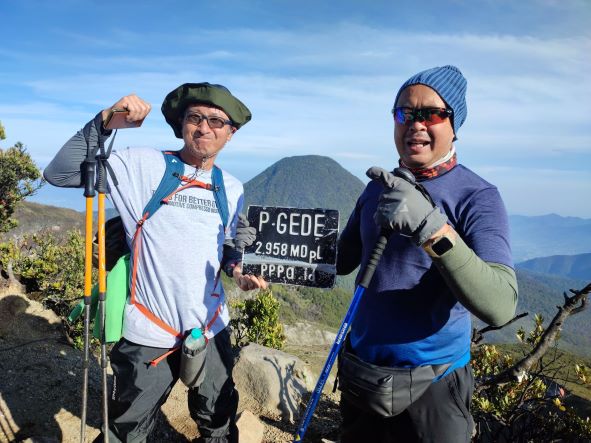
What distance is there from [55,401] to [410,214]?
253 inches

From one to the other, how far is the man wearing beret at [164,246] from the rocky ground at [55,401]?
254 cm

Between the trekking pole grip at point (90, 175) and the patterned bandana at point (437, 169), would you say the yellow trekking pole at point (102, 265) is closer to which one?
the trekking pole grip at point (90, 175)

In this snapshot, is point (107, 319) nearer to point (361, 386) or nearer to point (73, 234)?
point (361, 386)

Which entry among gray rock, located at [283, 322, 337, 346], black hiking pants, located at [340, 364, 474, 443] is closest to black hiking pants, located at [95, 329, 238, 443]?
black hiking pants, located at [340, 364, 474, 443]

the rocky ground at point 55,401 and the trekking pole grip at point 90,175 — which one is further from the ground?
the trekking pole grip at point 90,175

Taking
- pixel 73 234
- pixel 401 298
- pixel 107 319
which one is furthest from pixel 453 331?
pixel 73 234

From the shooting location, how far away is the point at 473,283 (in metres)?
2.20

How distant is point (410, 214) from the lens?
2266mm

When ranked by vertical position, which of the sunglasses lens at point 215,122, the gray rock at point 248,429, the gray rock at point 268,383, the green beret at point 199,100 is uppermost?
the green beret at point 199,100

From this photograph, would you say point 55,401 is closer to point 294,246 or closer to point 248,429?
point 248,429

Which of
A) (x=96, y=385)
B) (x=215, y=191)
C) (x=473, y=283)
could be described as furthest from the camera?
(x=96, y=385)

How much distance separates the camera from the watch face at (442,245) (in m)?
2.19

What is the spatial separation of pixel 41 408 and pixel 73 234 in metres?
12.3

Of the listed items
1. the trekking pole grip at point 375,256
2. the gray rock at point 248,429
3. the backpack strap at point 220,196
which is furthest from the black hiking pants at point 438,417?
the gray rock at point 248,429
